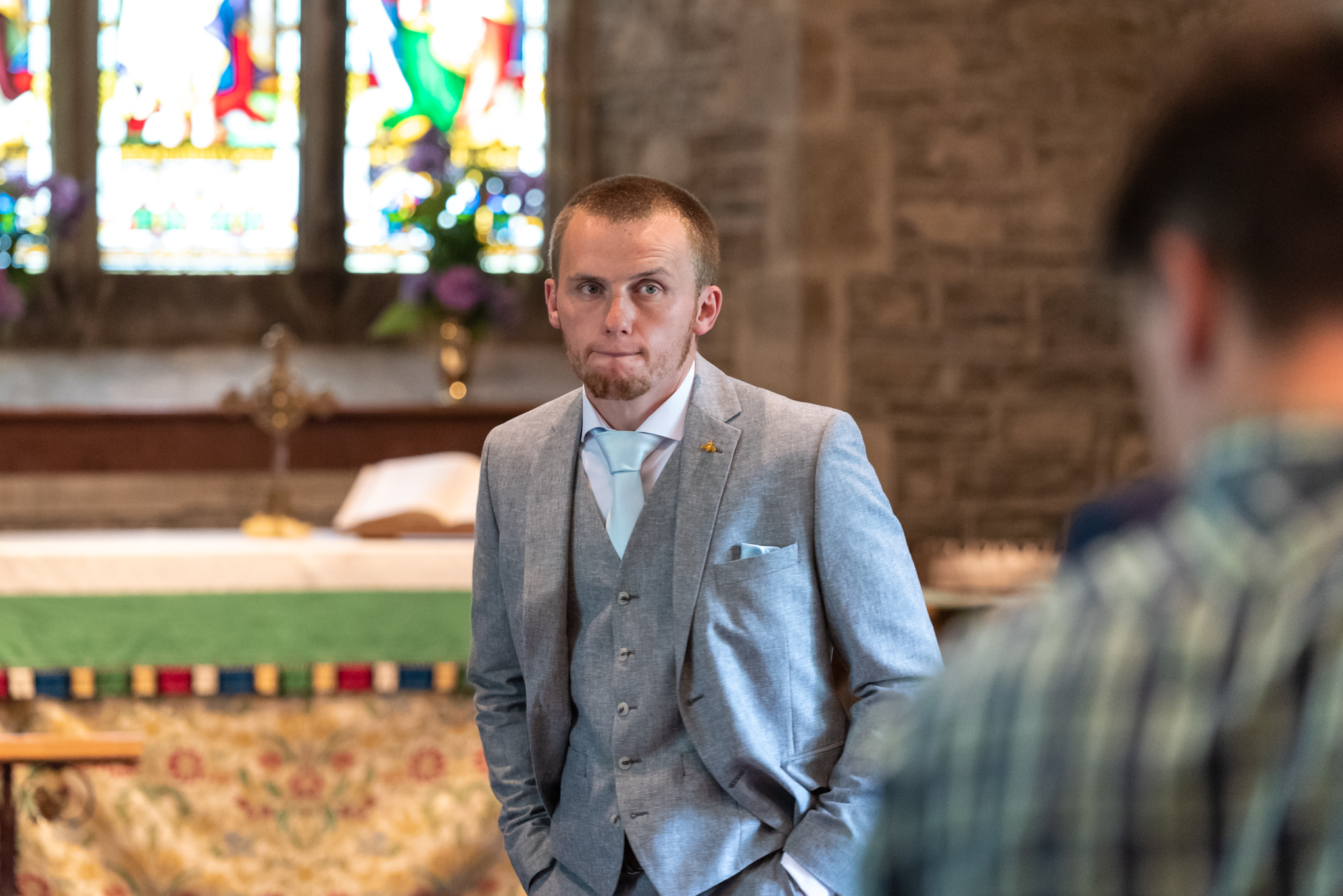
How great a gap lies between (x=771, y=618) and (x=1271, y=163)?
118cm

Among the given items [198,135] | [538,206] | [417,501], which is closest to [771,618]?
[417,501]

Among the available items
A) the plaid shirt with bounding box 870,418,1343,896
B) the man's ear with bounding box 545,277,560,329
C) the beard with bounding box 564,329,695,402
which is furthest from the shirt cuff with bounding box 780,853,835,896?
the plaid shirt with bounding box 870,418,1343,896

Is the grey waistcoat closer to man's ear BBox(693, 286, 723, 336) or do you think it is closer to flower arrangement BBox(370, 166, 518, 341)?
man's ear BBox(693, 286, 723, 336)

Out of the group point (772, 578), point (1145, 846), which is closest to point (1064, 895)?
point (1145, 846)

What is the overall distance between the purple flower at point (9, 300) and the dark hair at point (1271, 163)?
18.2 ft

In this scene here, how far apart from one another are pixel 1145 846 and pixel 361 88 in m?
6.33

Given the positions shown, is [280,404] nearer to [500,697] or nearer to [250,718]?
[250,718]

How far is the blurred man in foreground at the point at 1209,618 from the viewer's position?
22.2 inches

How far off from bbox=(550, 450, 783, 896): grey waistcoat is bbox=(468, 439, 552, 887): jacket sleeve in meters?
0.07

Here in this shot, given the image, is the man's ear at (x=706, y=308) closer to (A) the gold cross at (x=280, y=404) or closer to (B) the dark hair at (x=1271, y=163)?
(B) the dark hair at (x=1271, y=163)

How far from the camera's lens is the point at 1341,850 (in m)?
0.56

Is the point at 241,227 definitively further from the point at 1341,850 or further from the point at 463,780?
the point at 1341,850

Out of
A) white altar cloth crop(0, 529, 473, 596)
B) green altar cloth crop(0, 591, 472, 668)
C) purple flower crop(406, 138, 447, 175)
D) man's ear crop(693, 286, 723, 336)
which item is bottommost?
green altar cloth crop(0, 591, 472, 668)

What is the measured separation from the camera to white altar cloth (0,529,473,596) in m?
3.03
